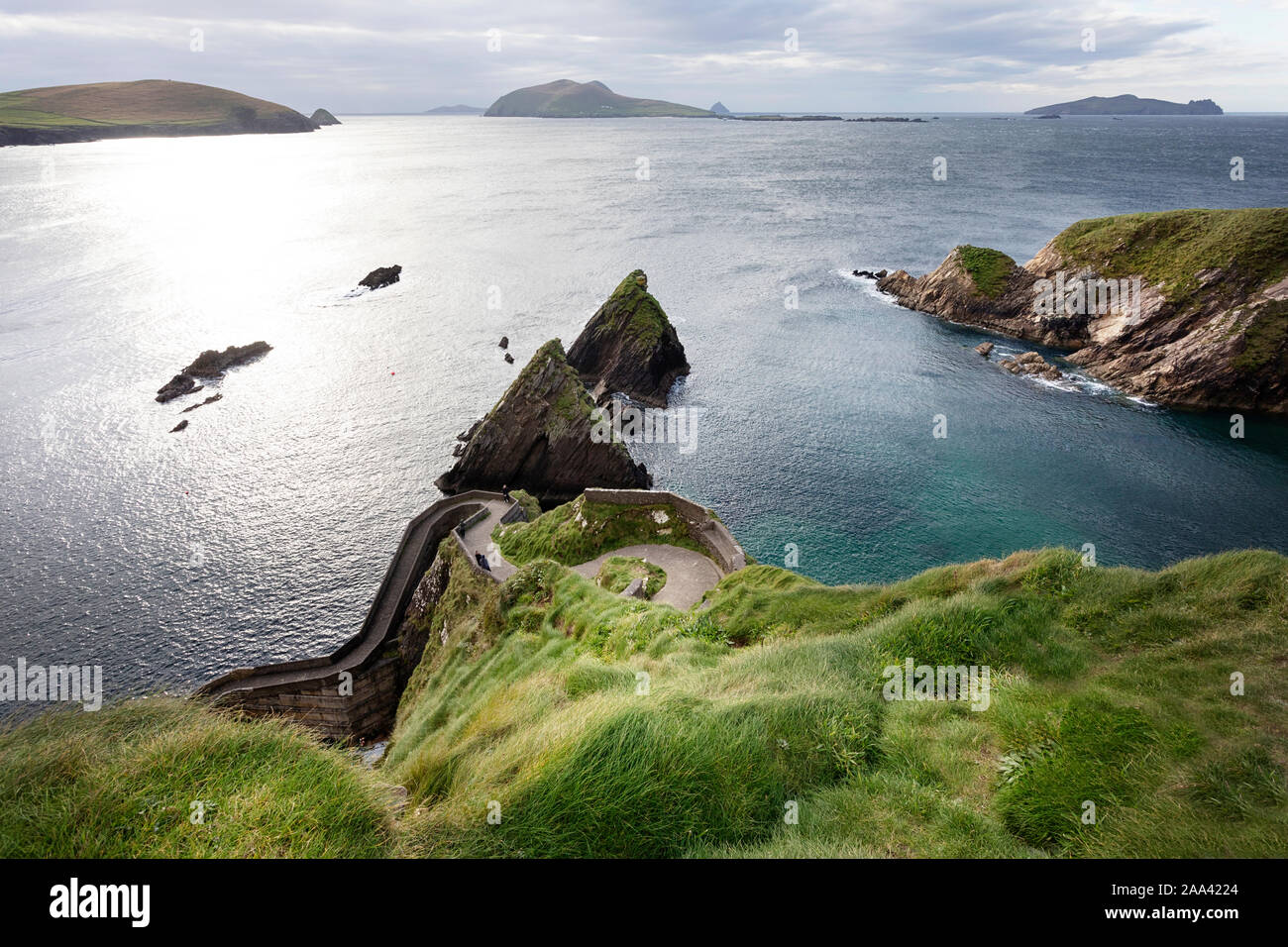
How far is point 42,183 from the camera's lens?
18212cm

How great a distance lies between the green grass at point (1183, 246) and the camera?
6431 cm

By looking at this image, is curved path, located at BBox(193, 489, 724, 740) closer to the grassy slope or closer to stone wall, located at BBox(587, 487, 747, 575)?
stone wall, located at BBox(587, 487, 747, 575)

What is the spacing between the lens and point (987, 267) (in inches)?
3280

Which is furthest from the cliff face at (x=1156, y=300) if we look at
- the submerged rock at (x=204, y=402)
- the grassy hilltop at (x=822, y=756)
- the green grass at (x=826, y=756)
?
the submerged rock at (x=204, y=402)

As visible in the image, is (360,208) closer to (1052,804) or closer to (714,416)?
(714,416)

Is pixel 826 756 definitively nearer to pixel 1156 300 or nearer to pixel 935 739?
pixel 935 739

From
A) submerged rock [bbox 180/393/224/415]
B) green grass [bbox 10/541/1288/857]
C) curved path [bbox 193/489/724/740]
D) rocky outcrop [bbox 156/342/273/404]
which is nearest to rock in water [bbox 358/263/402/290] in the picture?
rocky outcrop [bbox 156/342/273/404]

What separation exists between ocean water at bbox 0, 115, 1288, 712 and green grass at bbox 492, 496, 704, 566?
10506 millimetres

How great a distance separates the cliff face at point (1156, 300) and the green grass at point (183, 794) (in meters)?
75.0
